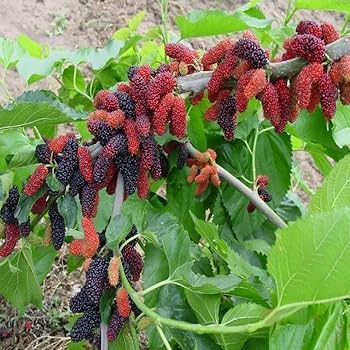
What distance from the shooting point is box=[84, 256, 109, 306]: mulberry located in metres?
0.79

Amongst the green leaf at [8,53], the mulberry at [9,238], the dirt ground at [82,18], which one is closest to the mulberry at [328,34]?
the mulberry at [9,238]

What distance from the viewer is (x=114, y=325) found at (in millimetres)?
816

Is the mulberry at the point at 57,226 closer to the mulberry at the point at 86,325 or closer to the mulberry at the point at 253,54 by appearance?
the mulberry at the point at 86,325

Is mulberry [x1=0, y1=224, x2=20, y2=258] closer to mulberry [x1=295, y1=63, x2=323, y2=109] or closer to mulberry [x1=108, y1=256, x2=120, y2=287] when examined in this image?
mulberry [x1=108, y1=256, x2=120, y2=287]

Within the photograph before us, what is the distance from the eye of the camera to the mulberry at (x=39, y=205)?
0.91m

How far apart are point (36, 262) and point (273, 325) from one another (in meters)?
0.63

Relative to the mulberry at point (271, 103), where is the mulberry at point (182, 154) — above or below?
below

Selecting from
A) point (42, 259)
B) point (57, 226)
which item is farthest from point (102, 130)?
point (42, 259)

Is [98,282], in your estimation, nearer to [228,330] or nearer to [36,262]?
[228,330]

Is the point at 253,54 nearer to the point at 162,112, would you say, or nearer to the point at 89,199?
the point at 162,112

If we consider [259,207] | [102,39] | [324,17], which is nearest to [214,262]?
[259,207]

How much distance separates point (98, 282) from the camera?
79 cm

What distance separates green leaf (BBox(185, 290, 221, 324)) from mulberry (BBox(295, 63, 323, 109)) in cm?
24

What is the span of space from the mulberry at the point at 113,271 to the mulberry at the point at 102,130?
0.14 meters
